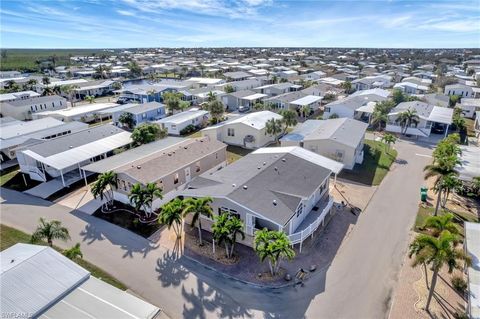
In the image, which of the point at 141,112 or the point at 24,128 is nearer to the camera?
the point at 24,128

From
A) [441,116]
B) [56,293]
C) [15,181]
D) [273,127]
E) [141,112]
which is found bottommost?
[15,181]

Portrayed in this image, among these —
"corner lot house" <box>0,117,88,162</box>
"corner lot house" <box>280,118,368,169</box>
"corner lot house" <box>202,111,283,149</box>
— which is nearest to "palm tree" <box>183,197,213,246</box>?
"corner lot house" <box>280,118,368,169</box>

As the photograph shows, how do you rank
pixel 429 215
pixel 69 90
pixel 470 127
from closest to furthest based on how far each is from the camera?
pixel 429 215 < pixel 470 127 < pixel 69 90

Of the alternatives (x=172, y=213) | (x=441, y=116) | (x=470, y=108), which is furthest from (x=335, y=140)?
(x=470, y=108)

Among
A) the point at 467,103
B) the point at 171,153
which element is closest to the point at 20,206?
the point at 171,153

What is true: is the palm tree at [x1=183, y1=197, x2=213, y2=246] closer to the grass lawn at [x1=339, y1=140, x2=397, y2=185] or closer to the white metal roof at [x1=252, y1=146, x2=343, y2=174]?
the white metal roof at [x1=252, y1=146, x2=343, y2=174]

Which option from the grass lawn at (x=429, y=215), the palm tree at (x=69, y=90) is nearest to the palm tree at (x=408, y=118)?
the grass lawn at (x=429, y=215)

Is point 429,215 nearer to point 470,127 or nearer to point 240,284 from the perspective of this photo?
point 240,284

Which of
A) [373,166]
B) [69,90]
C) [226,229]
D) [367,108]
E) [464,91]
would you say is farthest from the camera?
[69,90]
